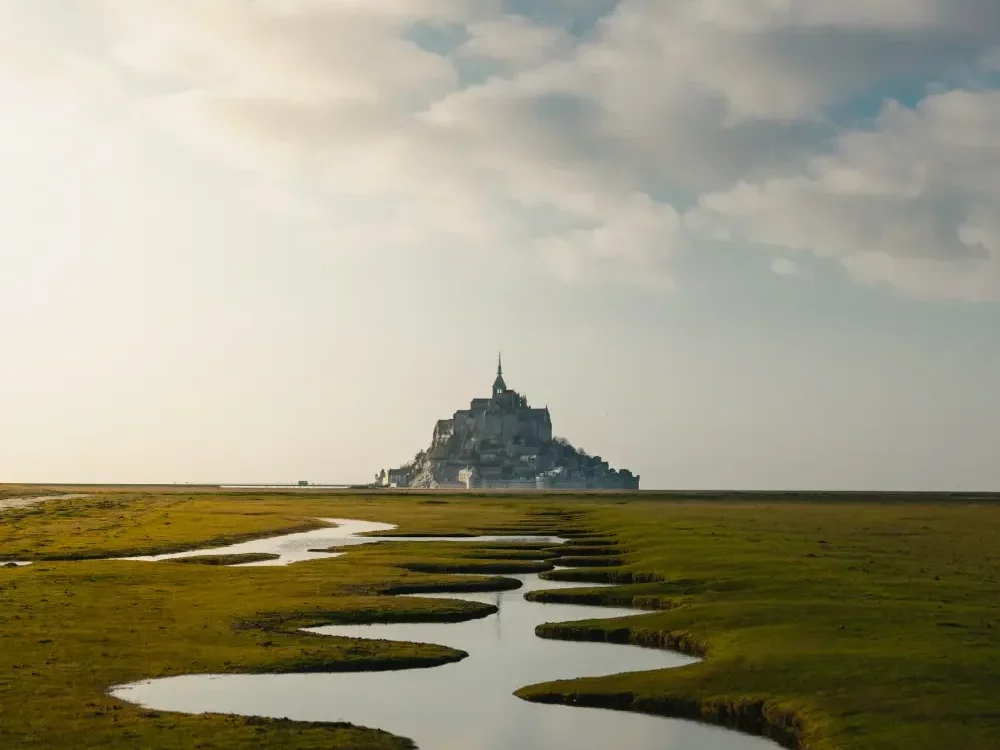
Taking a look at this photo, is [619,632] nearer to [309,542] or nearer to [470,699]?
[470,699]

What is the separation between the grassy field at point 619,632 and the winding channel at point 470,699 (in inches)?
37.9

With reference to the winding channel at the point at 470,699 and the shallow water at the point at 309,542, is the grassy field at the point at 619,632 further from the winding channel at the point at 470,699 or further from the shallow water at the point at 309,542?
the shallow water at the point at 309,542

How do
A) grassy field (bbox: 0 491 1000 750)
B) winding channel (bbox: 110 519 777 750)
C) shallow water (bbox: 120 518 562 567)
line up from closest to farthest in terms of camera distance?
1. grassy field (bbox: 0 491 1000 750)
2. winding channel (bbox: 110 519 777 750)
3. shallow water (bbox: 120 518 562 567)

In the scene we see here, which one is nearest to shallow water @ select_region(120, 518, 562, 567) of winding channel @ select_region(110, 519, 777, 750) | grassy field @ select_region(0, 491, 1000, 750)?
grassy field @ select_region(0, 491, 1000, 750)

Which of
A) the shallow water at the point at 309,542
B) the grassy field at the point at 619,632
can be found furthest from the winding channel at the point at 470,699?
the shallow water at the point at 309,542

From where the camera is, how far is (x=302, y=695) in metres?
30.0

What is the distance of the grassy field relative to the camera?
25328 mm

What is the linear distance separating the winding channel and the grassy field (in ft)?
3.16

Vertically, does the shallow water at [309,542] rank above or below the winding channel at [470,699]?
above

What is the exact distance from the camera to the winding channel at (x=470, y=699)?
2634 centimetres

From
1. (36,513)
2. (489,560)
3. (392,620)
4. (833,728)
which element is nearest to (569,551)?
(489,560)

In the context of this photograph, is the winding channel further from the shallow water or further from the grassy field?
the shallow water

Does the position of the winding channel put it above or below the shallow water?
below

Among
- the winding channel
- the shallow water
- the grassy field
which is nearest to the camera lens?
the grassy field
